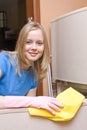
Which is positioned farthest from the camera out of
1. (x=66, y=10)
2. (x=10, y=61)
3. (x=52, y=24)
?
(x=66, y=10)

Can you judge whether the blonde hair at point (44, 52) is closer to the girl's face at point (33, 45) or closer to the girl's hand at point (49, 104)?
the girl's face at point (33, 45)

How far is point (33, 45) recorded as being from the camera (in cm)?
105

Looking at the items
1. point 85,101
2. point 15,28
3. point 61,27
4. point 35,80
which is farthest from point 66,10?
point 85,101

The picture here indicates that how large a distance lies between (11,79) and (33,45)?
0.20m

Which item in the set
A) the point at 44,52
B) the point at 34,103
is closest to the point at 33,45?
the point at 44,52

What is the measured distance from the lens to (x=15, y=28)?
3129 mm

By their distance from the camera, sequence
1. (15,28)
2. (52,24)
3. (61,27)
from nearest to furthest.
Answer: (61,27) → (52,24) → (15,28)

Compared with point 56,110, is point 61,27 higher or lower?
higher

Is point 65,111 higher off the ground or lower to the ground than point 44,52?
lower

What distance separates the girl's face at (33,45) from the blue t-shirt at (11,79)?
0.32 ft

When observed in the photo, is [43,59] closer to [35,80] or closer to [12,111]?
[35,80]

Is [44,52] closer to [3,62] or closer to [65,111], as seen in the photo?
[3,62]

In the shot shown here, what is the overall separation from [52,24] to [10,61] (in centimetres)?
85

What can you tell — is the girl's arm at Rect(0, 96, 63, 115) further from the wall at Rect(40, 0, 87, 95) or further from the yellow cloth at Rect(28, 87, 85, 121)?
the wall at Rect(40, 0, 87, 95)
